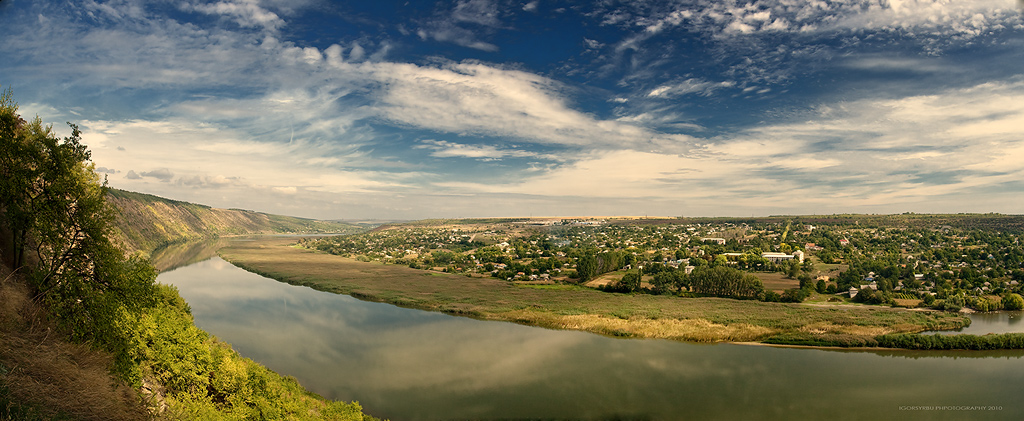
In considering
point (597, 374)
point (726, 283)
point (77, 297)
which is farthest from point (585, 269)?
point (77, 297)

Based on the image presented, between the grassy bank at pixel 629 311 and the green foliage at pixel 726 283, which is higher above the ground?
the green foliage at pixel 726 283

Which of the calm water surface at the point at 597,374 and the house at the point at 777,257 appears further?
the house at the point at 777,257

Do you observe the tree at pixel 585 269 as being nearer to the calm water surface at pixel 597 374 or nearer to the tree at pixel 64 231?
the calm water surface at pixel 597 374

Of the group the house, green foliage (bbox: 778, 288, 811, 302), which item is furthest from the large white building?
green foliage (bbox: 778, 288, 811, 302)

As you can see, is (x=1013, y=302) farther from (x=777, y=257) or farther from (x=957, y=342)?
(x=777, y=257)

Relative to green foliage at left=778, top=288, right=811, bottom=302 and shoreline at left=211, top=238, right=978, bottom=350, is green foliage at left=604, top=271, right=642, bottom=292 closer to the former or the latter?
shoreline at left=211, top=238, right=978, bottom=350

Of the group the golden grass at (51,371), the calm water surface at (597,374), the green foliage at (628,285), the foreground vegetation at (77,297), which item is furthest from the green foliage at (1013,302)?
the golden grass at (51,371)
